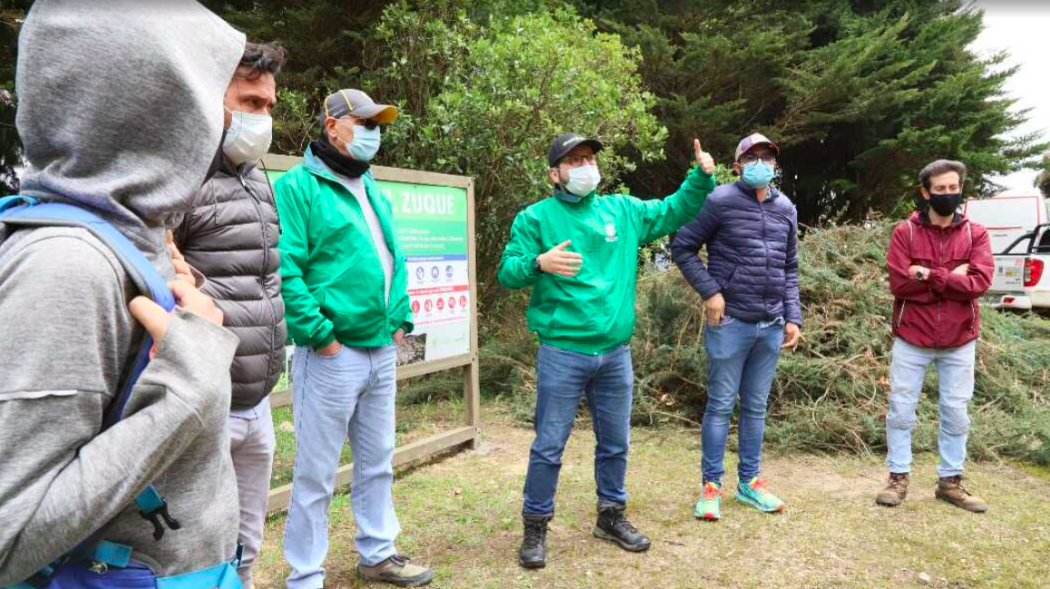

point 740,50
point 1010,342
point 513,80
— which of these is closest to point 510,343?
point 513,80

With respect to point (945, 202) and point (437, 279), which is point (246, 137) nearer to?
point (437, 279)

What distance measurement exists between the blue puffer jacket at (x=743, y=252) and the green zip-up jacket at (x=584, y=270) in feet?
1.58

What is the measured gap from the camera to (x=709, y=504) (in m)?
4.33

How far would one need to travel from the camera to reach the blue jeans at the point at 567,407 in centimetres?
371

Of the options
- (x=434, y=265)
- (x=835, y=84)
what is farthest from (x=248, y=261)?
(x=835, y=84)

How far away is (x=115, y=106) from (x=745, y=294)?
363 centimetres

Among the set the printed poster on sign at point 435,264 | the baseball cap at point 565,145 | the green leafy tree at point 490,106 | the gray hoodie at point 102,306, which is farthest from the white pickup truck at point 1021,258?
the gray hoodie at point 102,306

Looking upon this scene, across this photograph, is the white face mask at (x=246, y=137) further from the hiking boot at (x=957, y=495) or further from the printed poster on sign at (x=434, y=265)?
the hiking boot at (x=957, y=495)

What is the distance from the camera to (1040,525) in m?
4.30

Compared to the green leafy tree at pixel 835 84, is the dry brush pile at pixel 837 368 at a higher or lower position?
lower

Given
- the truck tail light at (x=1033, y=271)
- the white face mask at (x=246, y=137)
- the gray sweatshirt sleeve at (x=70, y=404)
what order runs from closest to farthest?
the gray sweatshirt sleeve at (x=70, y=404) < the white face mask at (x=246, y=137) < the truck tail light at (x=1033, y=271)

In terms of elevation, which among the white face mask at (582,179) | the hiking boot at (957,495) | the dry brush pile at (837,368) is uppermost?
the white face mask at (582,179)

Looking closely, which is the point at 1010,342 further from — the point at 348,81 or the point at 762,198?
the point at 348,81

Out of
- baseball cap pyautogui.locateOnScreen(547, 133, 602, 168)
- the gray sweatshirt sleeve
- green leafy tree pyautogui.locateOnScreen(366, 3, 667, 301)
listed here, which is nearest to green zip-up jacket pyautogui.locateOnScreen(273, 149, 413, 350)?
baseball cap pyautogui.locateOnScreen(547, 133, 602, 168)
